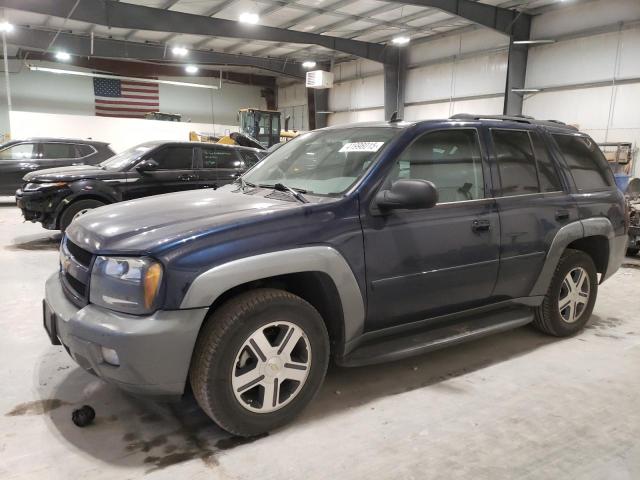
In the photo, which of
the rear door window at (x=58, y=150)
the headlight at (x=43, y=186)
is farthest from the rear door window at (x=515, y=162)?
the rear door window at (x=58, y=150)

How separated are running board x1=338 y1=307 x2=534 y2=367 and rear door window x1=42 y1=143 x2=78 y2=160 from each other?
9.31 m

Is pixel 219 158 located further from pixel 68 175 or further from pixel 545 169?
pixel 545 169

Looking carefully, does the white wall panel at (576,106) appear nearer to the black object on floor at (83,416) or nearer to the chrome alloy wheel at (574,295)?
the chrome alloy wheel at (574,295)

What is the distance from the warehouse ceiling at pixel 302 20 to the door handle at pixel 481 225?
1001 centimetres

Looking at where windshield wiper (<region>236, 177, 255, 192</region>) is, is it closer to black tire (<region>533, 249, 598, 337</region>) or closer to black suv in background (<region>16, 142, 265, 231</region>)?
black tire (<region>533, 249, 598, 337</region>)

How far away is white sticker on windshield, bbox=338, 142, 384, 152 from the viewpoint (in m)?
2.74

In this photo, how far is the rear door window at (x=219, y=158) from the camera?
740cm

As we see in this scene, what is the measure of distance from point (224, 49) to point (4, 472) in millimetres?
19624

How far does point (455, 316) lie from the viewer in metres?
2.96

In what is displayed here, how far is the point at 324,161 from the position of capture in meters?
2.96

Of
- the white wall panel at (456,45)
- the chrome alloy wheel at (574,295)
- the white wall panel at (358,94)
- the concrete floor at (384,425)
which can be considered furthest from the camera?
the white wall panel at (358,94)

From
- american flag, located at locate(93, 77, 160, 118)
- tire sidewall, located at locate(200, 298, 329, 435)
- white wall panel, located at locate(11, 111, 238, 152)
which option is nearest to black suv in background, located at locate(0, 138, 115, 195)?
white wall panel, located at locate(11, 111, 238, 152)

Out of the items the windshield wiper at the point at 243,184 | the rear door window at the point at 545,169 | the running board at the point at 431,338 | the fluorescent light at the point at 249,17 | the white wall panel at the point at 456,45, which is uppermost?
the fluorescent light at the point at 249,17

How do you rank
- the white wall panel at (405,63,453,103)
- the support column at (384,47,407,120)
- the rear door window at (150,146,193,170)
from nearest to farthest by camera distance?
the rear door window at (150,146,193,170) < the white wall panel at (405,63,453,103) < the support column at (384,47,407,120)
